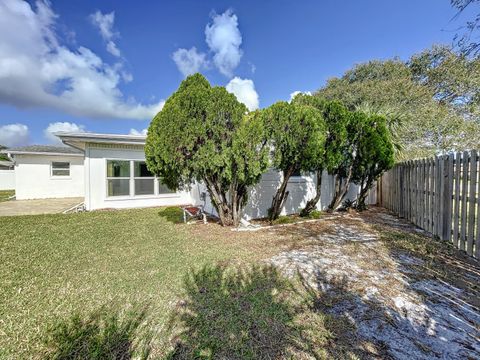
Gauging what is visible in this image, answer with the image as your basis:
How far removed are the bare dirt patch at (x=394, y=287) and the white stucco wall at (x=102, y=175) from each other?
312 inches

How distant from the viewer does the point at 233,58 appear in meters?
14.8

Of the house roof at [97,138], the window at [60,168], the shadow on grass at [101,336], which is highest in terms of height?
the house roof at [97,138]

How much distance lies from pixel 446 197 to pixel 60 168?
1935 centimetres

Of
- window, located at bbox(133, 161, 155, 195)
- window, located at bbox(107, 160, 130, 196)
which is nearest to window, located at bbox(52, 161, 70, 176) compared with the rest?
window, located at bbox(107, 160, 130, 196)

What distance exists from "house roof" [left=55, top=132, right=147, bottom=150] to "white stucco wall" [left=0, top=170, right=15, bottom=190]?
670 inches

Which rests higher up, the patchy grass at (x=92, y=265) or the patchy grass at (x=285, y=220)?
the patchy grass at (x=285, y=220)

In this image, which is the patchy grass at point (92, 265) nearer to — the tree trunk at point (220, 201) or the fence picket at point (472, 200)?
the tree trunk at point (220, 201)

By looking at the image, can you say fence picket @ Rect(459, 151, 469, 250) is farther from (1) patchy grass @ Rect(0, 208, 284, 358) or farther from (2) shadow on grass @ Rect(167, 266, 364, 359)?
(1) patchy grass @ Rect(0, 208, 284, 358)

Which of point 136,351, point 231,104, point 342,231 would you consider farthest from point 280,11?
point 136,351

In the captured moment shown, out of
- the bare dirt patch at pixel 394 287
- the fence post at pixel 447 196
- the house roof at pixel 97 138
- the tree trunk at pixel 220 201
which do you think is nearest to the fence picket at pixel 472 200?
the bare dirt patch at pixel 394 287

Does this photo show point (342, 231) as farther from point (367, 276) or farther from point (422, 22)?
point (422, 22)

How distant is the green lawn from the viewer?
2.12m

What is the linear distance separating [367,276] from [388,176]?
7240 mm

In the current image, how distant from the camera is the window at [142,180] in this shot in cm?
1062
